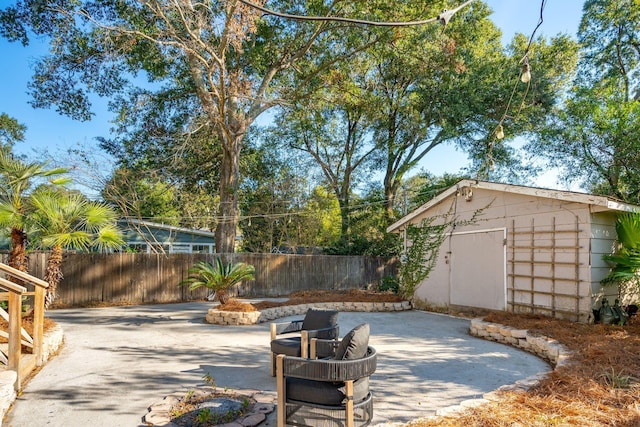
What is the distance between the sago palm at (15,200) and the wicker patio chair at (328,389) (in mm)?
5431

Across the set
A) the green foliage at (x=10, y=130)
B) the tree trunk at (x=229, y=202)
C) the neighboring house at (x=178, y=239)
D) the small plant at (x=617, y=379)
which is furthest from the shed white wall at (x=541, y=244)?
the green foliage at (x=10, y=130)

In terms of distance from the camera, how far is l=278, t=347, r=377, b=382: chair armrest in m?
2.97

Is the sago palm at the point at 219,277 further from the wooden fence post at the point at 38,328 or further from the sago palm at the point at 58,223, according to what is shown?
the wooden fence post at the point at 38,328

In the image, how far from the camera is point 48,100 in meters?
14.3

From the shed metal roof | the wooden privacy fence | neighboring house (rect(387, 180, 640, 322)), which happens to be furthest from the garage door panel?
the wooden privacy fence

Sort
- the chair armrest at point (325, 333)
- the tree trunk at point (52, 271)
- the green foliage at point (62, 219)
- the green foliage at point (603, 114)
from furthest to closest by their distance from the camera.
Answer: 1. the green foliage at point (603, 114)
2. the tree trunk at point (52, 271)
3. the green foliage at point (62, 219)
4. the chair armrest at point (325, 333)

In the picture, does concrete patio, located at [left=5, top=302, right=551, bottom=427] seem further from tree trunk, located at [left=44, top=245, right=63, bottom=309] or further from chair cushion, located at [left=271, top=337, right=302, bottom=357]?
tree trunk, located at [left=44, top=245, right=63, bottom=309]

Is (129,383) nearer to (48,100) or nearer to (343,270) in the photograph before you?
→ (343,270)

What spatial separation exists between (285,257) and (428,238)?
19.2 ft

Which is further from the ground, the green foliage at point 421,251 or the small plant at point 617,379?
the green foliage at point 421,251

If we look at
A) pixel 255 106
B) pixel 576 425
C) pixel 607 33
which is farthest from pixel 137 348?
pixel 607 33

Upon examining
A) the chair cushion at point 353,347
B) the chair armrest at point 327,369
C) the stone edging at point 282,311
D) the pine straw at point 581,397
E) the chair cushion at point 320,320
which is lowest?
the stone edging at point 282,311

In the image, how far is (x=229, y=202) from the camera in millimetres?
14828

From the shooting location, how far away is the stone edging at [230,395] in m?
3.36
